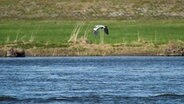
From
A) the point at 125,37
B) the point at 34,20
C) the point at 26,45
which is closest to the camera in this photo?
the point at 26,45

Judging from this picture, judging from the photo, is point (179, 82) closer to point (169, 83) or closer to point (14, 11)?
point (169, 83)

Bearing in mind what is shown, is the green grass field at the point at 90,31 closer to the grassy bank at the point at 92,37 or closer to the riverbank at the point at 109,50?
the grassy bank at the point at 92,37

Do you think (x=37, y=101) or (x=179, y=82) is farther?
(x=179, y=82)

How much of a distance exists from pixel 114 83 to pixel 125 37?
98.8 ft

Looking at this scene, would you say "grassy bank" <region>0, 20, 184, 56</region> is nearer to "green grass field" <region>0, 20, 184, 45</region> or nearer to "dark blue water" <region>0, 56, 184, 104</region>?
"green grass field" <region>0, 20, 184, 45</region>

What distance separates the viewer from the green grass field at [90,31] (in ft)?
265

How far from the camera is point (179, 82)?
52.3 m

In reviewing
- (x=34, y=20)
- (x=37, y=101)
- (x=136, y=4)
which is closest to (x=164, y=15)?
(x=136, y=4)

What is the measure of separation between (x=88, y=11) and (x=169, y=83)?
52.6 meters

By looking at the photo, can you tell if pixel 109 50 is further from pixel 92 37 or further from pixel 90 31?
pixel 90 31

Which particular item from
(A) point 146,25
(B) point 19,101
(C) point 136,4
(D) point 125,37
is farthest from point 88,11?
(B) point 19,101

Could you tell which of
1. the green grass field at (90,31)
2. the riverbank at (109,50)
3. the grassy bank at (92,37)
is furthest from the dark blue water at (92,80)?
the green grass field at (90,31)

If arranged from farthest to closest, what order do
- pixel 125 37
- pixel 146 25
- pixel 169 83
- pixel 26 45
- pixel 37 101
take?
pixel 146 25 < pixel 125 37 < pixel 26 45 < pixel 169 83 < pixel 37 101

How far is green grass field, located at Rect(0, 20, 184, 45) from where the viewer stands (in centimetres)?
8088
